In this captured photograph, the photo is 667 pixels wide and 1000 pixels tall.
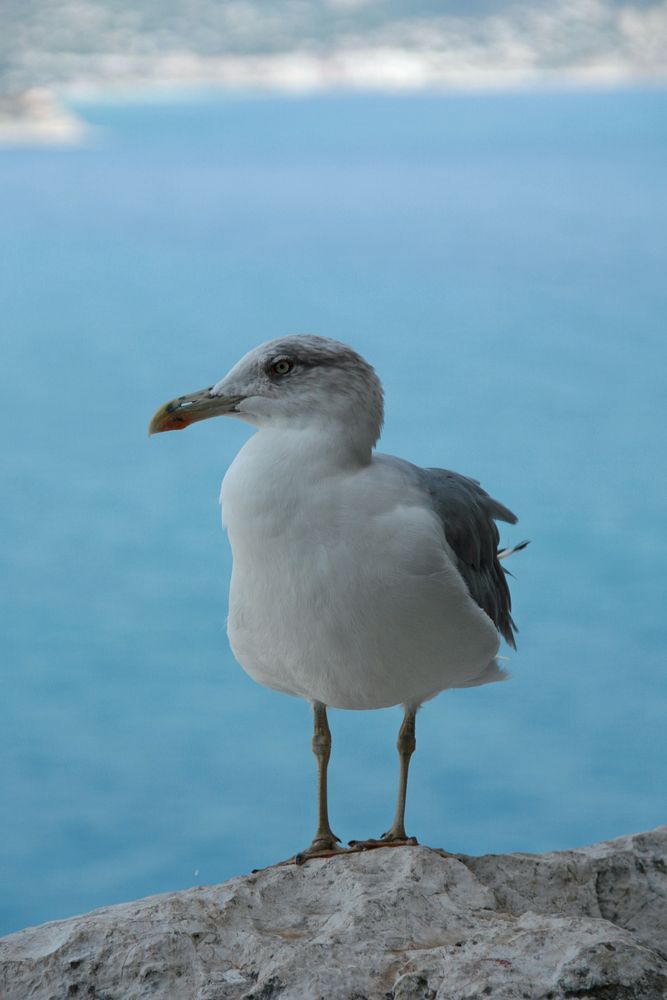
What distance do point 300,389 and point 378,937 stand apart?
60 cm

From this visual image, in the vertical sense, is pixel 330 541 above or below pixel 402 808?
above

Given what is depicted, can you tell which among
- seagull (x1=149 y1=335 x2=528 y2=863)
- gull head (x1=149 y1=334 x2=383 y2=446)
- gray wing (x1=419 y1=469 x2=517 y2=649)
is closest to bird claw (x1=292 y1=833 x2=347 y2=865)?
seagull (x1=149 y1=335 x2=528 y2=863)

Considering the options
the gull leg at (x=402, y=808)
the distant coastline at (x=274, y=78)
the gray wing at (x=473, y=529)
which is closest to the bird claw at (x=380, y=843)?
the gull leg at (x=402, y=808)

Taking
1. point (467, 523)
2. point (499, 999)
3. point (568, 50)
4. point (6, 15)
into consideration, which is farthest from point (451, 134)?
point (499, 999)

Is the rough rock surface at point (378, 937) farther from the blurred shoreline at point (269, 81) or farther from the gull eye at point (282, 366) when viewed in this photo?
the blurred shoreline at point (269, 81)

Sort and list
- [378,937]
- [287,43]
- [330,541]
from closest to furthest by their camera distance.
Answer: [378,937] → [330,541] → [287,43]

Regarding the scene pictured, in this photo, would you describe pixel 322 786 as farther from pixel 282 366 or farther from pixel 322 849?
pixel 282 366

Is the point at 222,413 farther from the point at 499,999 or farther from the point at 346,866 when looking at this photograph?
the point at 499,999

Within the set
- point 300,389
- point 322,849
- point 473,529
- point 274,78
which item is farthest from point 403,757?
point 274,78

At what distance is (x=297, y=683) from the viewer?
156 cm

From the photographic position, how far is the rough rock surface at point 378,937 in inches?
47.8

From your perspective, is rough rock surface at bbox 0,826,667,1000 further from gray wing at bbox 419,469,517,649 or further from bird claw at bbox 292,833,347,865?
gray wing at bbox 419,469,517,649

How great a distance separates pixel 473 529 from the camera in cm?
163

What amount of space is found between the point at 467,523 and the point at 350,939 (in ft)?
1.74
